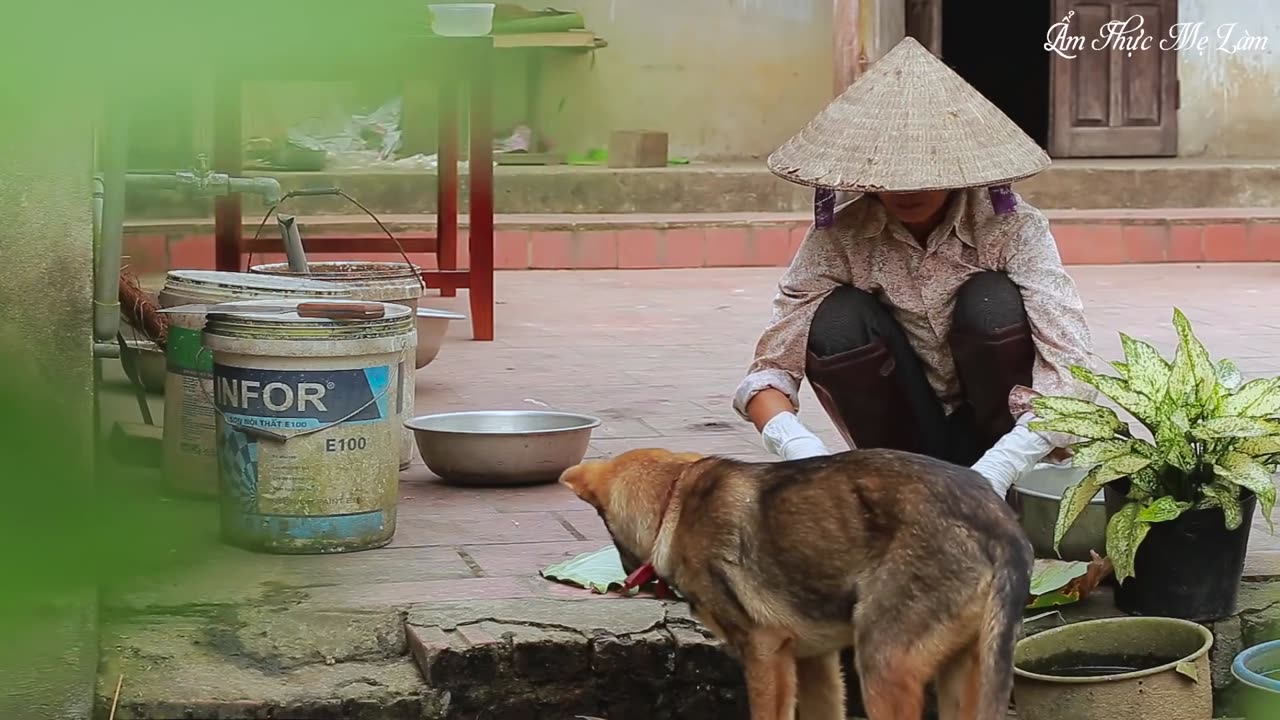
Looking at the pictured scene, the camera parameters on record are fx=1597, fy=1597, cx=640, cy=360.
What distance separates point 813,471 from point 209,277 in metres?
1.84

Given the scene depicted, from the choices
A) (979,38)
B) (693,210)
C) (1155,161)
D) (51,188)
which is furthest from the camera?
(979,38)

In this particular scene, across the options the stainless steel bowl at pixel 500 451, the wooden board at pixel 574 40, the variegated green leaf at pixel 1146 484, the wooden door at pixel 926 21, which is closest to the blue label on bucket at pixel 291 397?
the stainless steel bowl at pixel 500 451

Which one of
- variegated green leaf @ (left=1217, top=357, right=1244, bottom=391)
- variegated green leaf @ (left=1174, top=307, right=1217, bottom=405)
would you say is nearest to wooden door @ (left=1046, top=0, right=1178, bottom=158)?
variegated green leaf @ (left=1217, top=357, right=1244, bottom=391)

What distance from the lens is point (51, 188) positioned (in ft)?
7.45

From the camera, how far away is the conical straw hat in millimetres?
3080

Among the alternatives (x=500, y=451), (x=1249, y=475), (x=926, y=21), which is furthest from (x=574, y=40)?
(x=1249, y=475)

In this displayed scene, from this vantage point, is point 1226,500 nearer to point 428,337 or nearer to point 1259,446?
point 1259,446

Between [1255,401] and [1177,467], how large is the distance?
184mm

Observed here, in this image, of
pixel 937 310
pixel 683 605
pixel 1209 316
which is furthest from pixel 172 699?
pixel 1209 316

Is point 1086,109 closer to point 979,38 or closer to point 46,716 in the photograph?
point 979,38

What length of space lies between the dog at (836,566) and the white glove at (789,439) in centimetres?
37

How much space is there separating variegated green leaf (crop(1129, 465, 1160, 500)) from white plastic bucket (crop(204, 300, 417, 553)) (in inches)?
60.5

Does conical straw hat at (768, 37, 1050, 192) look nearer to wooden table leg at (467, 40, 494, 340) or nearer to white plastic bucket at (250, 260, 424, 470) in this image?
white plastic bucket at (250, 260, 424, 470)

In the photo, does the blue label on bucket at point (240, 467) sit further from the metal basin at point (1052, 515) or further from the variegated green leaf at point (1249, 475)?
the variegated green leaf at point (1249, 475)
